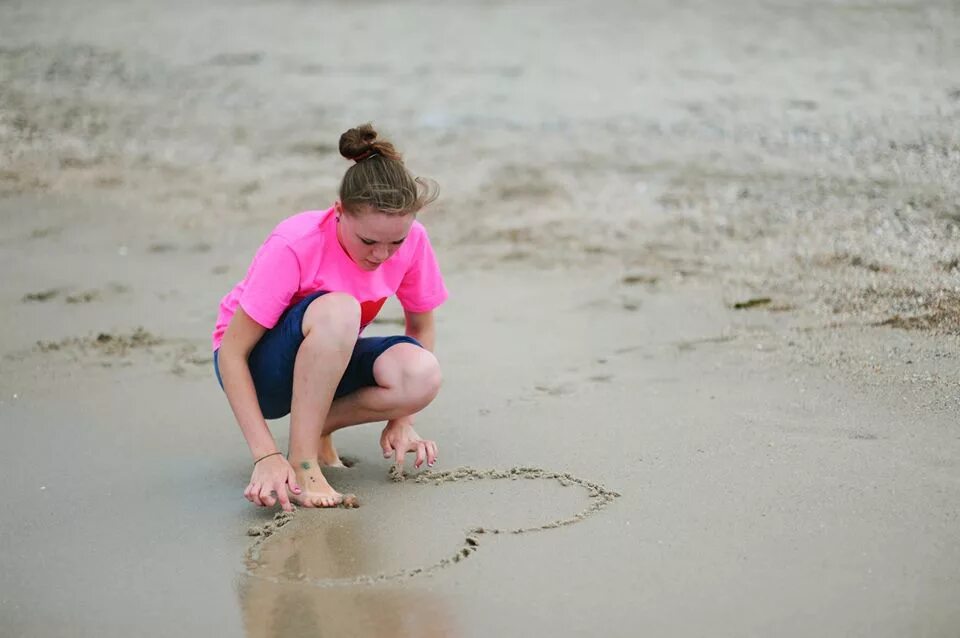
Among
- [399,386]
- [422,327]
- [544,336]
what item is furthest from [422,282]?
[544,336]

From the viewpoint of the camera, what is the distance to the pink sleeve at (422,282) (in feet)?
9.96

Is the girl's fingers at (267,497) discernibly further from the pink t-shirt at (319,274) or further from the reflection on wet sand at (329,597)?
the pink t-shirt at (319,274)

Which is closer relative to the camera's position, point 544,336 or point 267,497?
point 267,497

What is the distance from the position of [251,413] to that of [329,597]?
566 mm

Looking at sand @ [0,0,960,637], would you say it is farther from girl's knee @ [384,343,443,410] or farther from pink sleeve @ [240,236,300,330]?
pink sleeve @ [240,236,300,330]

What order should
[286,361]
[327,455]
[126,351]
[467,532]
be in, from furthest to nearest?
[126,351] < [327,455] < [286,361] < [467,532]

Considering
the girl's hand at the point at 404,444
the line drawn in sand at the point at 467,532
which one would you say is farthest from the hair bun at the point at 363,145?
the line drawn in sand at the point at 467,532

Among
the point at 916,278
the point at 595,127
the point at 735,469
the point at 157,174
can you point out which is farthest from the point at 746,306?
the point at 157,174

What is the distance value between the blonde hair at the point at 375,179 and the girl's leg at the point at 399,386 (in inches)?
14.8

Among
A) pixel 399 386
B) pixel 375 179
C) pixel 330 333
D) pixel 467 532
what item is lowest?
pixel 467 532

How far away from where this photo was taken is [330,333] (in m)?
2.79

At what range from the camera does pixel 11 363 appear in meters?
3.91

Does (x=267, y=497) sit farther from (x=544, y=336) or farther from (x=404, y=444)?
(x=544, y=336)

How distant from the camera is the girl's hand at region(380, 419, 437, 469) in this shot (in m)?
2.96
